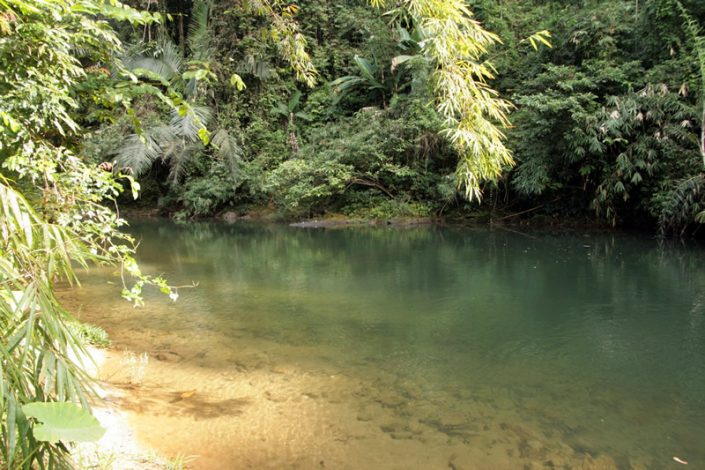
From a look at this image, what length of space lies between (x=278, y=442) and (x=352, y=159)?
43.9 ft

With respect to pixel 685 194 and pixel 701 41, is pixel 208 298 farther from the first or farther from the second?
pixel 701 41

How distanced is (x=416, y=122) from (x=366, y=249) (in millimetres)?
5335

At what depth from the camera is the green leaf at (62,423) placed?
93 centimetres

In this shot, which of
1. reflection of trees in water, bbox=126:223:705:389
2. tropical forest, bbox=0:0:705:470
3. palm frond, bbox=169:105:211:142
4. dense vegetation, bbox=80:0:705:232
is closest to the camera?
tropical forest, bbox=0:0:705:470

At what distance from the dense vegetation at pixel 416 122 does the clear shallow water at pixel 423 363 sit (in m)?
2.31

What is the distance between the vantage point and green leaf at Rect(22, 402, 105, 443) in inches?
36.6

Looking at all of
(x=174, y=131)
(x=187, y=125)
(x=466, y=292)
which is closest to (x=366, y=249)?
(x=466, y=292)

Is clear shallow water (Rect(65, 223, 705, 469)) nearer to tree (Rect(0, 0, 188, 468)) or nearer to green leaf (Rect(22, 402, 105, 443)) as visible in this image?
tree (Rect(0, 0, 188, 468))

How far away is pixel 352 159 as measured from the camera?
634 inches

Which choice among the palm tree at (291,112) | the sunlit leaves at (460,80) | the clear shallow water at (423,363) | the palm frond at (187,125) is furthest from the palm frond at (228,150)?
the sunlit leaves at (460,80)

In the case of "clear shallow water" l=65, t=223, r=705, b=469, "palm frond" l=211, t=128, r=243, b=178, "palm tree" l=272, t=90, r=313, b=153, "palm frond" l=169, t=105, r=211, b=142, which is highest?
"palm tree" l=272, t=90, r=313, b=153


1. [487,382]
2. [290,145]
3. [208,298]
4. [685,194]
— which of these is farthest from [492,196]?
[487,382]

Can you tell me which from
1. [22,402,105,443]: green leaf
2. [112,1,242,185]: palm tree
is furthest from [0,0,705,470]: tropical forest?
[112,1,242,185]: palm tree

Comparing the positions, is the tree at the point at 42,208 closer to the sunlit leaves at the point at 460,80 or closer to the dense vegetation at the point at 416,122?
the sunlit leaves at the point at 460,80
